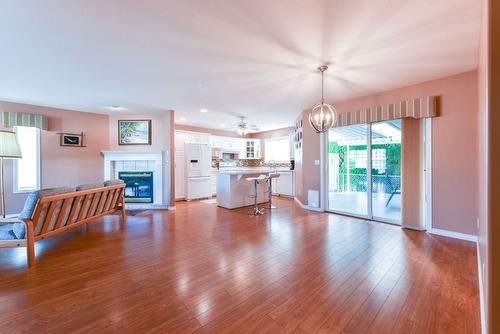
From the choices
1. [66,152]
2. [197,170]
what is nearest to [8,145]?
[66,152]

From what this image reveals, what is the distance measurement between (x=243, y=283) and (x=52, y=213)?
8.39 feet

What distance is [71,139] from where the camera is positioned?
16.9ft

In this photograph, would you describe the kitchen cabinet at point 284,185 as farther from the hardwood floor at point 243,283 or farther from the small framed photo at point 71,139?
the small framed photo at point 71,139

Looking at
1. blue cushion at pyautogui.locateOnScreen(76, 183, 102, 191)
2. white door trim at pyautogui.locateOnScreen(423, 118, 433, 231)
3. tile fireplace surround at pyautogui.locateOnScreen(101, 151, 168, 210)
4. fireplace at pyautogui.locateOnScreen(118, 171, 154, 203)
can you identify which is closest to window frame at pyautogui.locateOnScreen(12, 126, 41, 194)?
tile fireplace surround at pyautogui.locateOnScreen(101, 151, 168, 210)

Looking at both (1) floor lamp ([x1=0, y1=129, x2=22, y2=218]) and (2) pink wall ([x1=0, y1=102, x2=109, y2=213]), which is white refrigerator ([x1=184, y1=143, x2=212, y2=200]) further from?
(1) floor lamp ([x1=0, y1=129, x2=22, y2=218])

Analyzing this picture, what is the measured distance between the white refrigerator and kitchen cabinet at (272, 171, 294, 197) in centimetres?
226

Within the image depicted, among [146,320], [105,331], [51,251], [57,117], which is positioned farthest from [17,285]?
Answer: [57,117]

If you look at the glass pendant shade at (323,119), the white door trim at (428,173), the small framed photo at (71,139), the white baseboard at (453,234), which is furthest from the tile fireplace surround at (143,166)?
the white baseboard at (453,234)

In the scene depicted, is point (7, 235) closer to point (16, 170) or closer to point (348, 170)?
point (16, 170)

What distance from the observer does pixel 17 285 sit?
204 centimetres

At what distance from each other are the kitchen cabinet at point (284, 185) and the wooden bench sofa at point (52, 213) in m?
4.95

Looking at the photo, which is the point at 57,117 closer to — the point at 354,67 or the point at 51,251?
the point at 51,251

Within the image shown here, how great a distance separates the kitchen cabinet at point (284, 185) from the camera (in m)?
7.01

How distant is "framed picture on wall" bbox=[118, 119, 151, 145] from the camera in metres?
5.70
